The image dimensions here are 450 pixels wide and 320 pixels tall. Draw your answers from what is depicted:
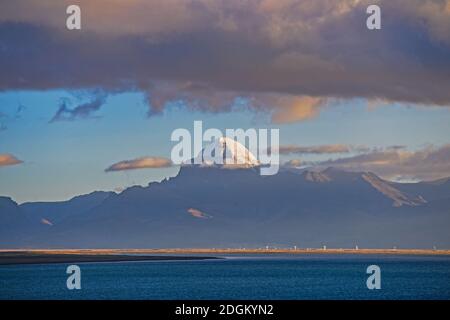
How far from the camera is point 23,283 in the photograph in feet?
556
